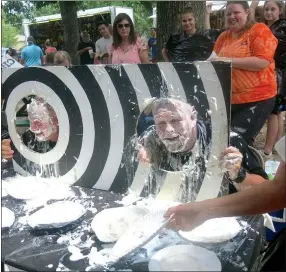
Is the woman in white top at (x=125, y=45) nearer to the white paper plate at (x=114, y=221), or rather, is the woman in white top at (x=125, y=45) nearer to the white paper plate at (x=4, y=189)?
the white paper plate at (x=4, y=189)

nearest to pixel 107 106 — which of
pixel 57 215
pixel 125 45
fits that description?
pixel 57 215

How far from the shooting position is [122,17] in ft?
7.20

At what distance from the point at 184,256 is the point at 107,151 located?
0.65m

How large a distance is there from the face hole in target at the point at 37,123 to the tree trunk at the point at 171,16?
114 centimetres

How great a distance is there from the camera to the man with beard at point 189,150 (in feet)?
4.10

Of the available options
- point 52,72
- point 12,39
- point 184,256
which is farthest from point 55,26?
point 184,256

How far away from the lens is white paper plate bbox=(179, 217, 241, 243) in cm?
107

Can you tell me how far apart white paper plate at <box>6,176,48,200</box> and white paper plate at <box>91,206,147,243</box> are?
39 cm

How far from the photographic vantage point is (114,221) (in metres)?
1.19

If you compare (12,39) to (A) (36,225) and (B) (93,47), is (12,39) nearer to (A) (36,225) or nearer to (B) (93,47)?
(B) (93,47)

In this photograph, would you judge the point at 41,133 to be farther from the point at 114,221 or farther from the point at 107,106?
the point at 114,221

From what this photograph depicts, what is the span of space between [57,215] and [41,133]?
1.62 ft

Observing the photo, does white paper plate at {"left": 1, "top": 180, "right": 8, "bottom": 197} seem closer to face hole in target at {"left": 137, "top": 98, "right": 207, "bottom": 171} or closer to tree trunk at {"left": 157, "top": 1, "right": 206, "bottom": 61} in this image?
face hole in target at {"left": 137, "top": 98, "right": 207, "bottom": 171}

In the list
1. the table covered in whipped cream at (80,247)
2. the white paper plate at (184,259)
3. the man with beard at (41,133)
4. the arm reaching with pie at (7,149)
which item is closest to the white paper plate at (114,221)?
the table covered in whipped cream at (80,247)
